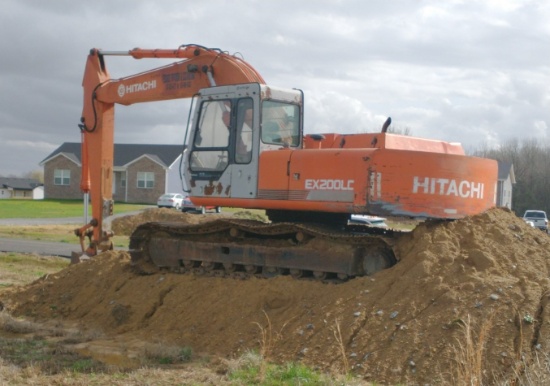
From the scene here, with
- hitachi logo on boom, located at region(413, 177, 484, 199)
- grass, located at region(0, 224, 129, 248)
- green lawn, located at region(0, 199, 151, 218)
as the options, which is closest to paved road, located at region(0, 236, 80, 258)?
grass, located at region(0, 224, 129, 248)

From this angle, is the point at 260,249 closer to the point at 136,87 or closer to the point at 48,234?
the point at 136,87

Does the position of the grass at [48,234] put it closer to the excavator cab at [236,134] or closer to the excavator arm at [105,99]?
the excavator arm at [105,99]

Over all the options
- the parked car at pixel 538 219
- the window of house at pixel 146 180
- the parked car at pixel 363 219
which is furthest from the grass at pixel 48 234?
the window of house at pixel 146 180

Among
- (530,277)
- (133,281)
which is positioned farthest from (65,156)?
(530,277)

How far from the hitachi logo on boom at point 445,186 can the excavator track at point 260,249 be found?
2.79ft

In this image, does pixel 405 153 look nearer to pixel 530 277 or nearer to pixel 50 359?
pixel 530 277

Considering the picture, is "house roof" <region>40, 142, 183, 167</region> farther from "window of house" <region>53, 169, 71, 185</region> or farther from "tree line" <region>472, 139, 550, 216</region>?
"tree line" <region>472, 139, 550, 216</region>

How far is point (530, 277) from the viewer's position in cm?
940

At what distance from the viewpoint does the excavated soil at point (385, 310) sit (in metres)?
8.22

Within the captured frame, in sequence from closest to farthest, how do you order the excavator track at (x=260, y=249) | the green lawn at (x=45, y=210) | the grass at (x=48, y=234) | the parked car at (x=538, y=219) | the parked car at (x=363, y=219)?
the excavator track at (x=260, y=249) → the parked car at (x=363, y=219) → the grass at (x=48, y=234) → the parked car at (x=538, y=219) → the green lawn at (x=45, y=210)

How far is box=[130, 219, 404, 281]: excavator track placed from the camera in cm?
1044

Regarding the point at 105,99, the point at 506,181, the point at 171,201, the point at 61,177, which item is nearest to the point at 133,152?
the point at 61,177

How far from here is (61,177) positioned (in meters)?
72.8

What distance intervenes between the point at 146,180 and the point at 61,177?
31.2ft
